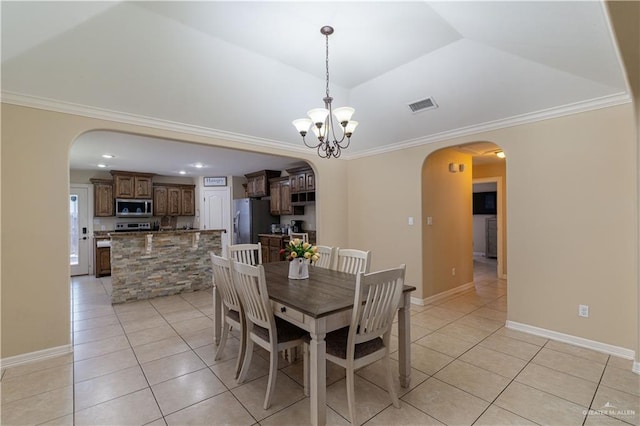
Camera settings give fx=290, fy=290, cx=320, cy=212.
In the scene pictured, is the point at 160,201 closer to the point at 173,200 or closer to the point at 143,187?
the point at 173,200

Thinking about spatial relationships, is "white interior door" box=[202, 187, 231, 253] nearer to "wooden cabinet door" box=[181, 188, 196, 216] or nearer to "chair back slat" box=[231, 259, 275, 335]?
"wooden cabinet door" box=[181, 188, 196, 216]

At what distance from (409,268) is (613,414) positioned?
2612mm

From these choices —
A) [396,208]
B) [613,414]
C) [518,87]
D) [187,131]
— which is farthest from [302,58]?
[613,414]

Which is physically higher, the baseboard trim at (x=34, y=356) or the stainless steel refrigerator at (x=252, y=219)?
the stainless steel refrigerator at (x=252, y=219)

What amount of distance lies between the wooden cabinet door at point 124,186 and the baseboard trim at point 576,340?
7.99m

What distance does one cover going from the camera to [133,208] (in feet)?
23.4

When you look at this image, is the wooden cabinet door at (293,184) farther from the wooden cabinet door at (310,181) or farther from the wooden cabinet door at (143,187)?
the wooden cabinet door at (143,187)

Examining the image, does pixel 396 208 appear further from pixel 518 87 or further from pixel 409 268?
pixel 518 87

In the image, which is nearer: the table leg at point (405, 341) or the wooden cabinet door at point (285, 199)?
the table leg at point (405, 341)

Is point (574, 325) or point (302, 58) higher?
point (302, 58)

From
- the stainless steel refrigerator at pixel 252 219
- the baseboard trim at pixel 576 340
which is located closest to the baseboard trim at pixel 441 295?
the baseboard trim at pixel 576 340

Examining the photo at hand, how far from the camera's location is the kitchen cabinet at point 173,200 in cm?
765

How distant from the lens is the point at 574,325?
303cm

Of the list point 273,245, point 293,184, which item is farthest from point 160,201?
point 293,184
